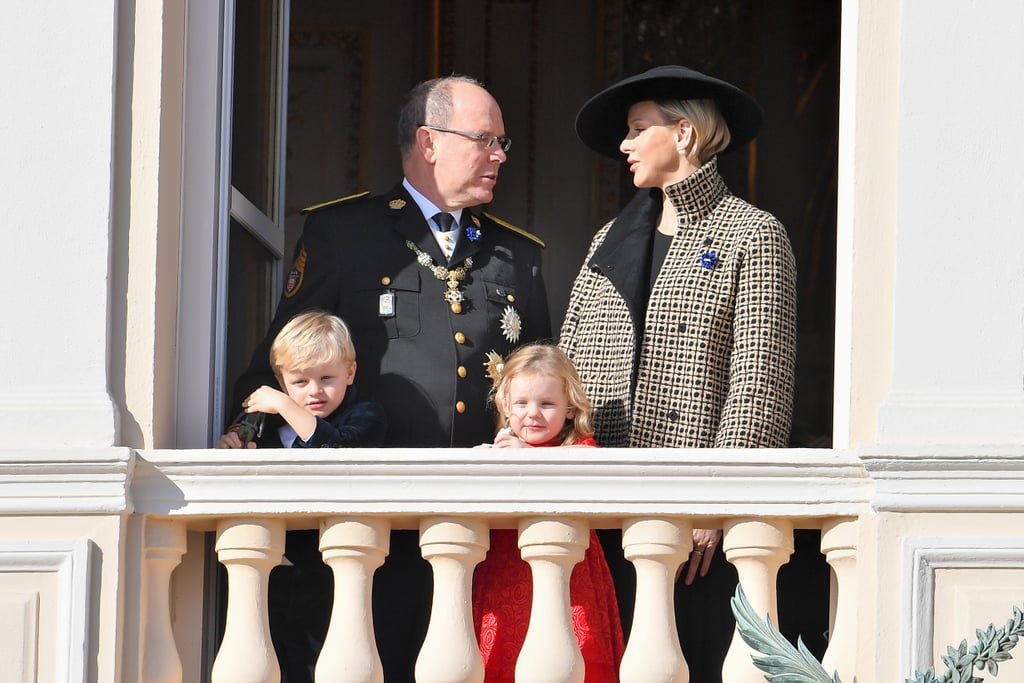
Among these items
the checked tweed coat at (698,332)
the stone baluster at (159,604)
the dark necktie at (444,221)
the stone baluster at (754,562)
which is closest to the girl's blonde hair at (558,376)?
the checked tweed coat at (698,332)

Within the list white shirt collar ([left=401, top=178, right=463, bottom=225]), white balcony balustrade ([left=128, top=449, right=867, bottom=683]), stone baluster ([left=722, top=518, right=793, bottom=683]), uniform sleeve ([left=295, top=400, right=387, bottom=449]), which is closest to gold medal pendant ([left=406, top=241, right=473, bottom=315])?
white shirt collar ([left=401, top=178, right=463, bottom=225])

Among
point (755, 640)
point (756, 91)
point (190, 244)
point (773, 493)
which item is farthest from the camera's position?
point (756, 91)

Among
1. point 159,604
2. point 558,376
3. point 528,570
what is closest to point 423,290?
point 558,376

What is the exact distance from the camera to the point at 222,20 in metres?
4.74

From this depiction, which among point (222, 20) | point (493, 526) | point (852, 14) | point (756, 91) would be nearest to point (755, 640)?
point (493, 526)

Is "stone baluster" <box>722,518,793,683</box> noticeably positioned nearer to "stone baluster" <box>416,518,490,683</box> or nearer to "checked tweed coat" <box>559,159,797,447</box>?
"checked tweed coat" <box>559,159,797,447</box>

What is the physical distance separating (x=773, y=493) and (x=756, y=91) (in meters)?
4.31

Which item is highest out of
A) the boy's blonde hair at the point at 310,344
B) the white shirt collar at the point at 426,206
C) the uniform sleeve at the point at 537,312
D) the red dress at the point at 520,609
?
the white shirt collar at the point at 426,206

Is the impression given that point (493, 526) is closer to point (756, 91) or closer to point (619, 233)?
point (619, 233)

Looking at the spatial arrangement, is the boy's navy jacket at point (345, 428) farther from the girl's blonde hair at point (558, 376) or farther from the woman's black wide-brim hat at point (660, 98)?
Result: the woman's black wide-brim hat at point (660, 98)

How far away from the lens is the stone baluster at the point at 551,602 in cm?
432

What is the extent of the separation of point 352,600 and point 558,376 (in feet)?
2.27

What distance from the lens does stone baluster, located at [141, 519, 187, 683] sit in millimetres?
4371

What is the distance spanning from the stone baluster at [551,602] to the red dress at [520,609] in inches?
5.0
